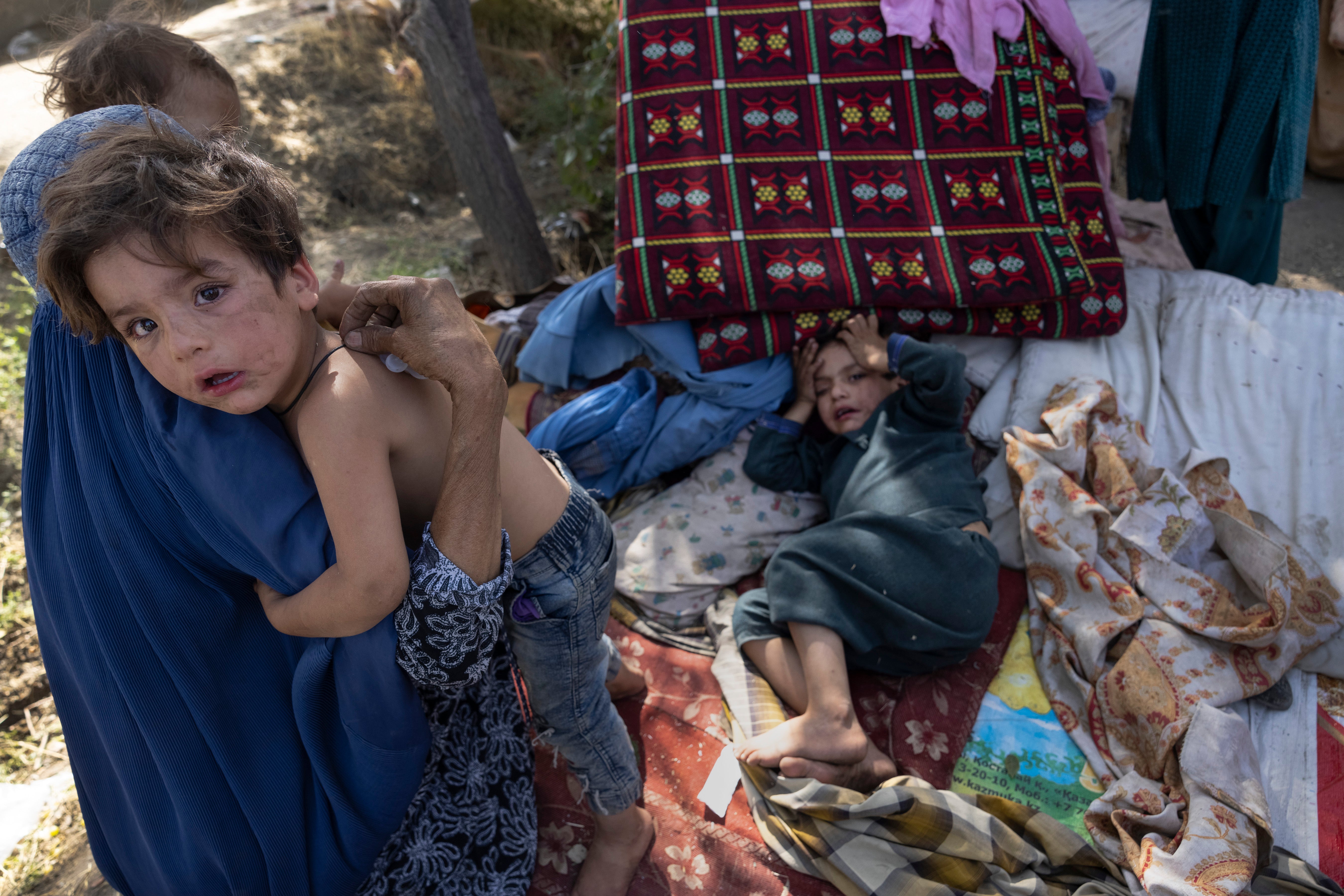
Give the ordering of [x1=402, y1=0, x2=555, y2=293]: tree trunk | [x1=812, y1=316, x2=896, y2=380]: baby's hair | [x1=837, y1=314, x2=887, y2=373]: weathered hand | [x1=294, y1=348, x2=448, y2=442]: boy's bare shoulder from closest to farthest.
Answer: [x1=294, y1=348, x2=448, y2=442]: boy's bare shoulder < [x1=837, y1=314, x2=887, y2=373]: weathered hand < [x1=812, y1=316, x2=896, y2=380]: baby's hair < [x1=402, y1=0, x2=555, y2=293]: tree trunk

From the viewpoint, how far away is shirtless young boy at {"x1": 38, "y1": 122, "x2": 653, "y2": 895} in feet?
3.73

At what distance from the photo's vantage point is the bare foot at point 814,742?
72.9 inches

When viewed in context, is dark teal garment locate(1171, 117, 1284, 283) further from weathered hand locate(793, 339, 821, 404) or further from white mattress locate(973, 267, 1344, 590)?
weathered hand locate(793, 339, 821, 404)

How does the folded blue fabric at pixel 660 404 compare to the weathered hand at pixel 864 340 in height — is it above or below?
below

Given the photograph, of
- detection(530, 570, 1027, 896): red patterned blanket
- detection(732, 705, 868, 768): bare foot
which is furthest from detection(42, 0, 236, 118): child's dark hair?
detection(732, 705, 868, 768): bare foot

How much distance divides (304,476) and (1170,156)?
2915 mm

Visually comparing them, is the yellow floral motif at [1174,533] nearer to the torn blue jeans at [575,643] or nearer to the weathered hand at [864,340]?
the weathered hand at [864,340]

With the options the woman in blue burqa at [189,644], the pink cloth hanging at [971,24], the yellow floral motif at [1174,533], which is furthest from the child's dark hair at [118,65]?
the yellow floral motif at [1174,533]

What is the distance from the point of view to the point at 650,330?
2.70 metres

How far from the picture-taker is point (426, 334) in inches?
49.8

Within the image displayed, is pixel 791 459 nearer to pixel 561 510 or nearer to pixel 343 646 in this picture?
pixel 561 510

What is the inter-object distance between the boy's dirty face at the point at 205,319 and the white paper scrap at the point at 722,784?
132 centimetres

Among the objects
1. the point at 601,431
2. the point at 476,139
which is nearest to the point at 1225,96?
the point at 601,431

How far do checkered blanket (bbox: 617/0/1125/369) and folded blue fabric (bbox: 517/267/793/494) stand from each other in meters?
0.07
